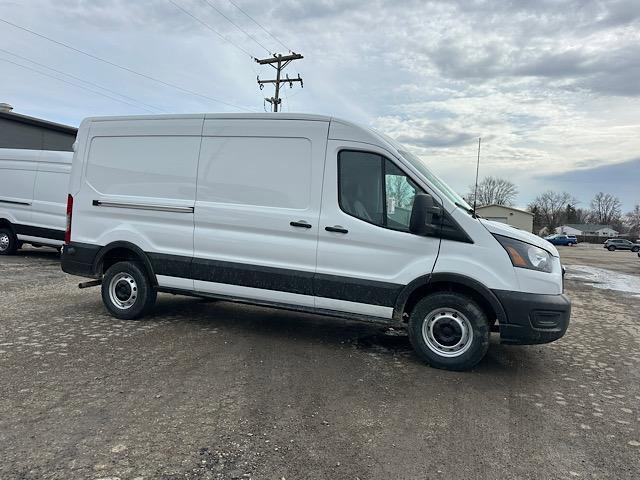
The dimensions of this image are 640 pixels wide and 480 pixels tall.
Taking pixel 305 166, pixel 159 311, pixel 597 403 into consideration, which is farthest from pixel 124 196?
pixel 597 403

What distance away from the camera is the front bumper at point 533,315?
4.33 metres

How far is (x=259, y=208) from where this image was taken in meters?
5.11

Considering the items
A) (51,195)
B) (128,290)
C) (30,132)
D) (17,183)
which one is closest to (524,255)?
(128,290)

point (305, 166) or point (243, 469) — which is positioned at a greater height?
point (305, 166)

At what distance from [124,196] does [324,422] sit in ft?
12.8

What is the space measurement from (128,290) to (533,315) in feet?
15.5

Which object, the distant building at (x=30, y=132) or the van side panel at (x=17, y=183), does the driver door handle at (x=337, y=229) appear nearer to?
the van side panel at (x=17, y=183)

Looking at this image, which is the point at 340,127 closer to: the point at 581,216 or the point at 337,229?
the point at 337,229

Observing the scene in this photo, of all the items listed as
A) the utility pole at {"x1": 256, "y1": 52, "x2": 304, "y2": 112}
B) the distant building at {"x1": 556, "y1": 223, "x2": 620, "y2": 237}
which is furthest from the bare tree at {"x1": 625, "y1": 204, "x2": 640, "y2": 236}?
the utility pole at {"x1": 256, "y1": 52, "x2": 304, "y2": 112}

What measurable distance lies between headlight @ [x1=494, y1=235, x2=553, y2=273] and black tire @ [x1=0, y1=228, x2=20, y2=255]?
468 inches

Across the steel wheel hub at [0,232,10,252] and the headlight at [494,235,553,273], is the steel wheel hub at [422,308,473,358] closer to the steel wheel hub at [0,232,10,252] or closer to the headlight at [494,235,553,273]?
the headlight at [494,235,553,273]

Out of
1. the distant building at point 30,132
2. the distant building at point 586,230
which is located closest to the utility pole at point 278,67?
the distant building at point 30,132

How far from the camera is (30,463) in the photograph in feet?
8.96

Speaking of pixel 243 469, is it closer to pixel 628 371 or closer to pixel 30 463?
pixel 30 463
